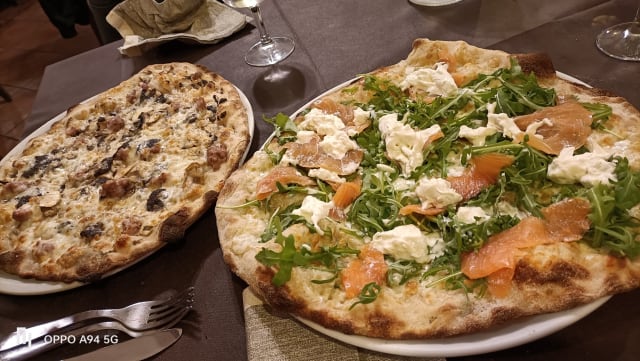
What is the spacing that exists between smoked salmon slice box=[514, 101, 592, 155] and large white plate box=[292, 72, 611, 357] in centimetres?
53

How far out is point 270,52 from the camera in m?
2.90

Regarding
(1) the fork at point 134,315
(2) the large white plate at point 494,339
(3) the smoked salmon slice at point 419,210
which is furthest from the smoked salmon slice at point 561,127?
(1) the fork at point 134,315

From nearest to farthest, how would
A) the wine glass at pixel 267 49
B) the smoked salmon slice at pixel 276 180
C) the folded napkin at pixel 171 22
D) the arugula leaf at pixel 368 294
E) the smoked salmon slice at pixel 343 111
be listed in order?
the arugula leaf at pixel 368 294, the smoked salmon slice at pixel 276 180, the smoked salmon slice at pixel 343 111, the wine glass at pixel 267 49, the folded napkin at pixel 171 22

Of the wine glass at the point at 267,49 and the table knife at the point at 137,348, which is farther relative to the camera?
the wine glass at the point at 267,49

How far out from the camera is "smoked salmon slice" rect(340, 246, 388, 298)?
4.54ft

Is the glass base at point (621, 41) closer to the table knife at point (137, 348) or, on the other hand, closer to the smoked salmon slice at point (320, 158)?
the smoked salmon slice at point (320, 158)

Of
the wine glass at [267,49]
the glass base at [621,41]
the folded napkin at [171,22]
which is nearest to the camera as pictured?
the glass base at [621,41]

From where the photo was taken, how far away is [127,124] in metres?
2.54

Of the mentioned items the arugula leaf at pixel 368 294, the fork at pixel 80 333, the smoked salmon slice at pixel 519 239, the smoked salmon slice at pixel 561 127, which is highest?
the smoked salmon slice at pixel 561 127

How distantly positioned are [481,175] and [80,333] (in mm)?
1441

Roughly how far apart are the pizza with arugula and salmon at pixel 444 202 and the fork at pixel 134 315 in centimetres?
28

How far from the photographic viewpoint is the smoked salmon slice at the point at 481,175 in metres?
1.53

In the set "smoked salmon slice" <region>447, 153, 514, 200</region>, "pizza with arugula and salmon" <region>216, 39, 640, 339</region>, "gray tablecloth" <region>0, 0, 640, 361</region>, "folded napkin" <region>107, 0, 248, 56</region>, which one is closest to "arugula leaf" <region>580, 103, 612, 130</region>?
"pizza with arugula and salmon" <region>216, 39, 640, 339</region>

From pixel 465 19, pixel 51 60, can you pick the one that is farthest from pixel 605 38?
pixel 51 60
